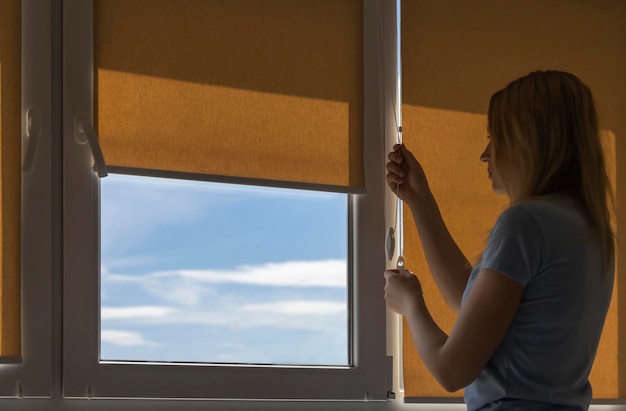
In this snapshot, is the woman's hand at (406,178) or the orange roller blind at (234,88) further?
the orange roller blind at (234,88)

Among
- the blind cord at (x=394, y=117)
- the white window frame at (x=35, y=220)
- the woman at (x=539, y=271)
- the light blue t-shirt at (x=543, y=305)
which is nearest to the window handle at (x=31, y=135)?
the white window frame at (x=35, y=220)

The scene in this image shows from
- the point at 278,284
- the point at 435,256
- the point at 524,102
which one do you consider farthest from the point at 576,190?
the point at 278,284

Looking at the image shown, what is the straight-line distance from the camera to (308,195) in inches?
106

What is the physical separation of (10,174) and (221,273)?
629 mm

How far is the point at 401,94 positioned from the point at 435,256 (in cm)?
86

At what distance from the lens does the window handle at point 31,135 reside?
7.49 feet

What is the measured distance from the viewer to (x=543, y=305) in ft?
5.10

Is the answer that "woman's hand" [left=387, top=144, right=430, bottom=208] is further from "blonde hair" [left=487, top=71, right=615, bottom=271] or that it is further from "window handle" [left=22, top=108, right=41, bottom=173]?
"window handle" [left=22, top=108, right=41, bottom=173]

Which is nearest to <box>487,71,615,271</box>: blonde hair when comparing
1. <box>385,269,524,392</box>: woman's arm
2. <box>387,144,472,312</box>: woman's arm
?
<box>385,269,524,392</box>: woman's arm

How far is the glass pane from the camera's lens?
2428 millimetres

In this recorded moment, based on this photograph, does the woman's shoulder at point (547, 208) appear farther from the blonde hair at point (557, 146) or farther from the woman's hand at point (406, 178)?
the woman's hand at point (406, 178)

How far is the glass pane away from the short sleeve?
114 centimetres

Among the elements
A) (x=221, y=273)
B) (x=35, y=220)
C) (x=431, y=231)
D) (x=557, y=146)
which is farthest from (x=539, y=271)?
(x=35, y=220)

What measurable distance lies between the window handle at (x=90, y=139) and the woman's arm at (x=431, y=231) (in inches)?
29.2
